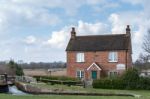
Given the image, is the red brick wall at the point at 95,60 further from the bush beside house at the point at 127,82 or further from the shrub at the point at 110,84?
the shrub at the point at 110,84

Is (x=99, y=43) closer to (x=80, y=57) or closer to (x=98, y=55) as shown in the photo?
(x=98, y=55)

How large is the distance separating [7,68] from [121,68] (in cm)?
2646

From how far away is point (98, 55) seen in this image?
77562mm

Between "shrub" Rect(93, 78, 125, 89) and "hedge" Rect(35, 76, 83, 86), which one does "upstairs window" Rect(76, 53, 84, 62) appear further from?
"shrub" Rect(93, 78, 125, 89)

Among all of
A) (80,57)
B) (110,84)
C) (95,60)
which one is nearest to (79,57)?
(80,57)

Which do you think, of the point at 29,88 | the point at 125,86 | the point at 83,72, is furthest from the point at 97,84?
the point at 83,72

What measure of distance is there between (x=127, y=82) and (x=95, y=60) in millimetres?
17049

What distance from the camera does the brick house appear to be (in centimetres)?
7519

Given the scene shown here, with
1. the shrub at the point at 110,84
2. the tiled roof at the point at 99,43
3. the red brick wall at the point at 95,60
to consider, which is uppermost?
the tiled roof at the point at 99,43

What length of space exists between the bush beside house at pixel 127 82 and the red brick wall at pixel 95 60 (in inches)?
496

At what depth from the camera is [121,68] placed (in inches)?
2953

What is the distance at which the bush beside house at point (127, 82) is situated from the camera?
60.8 meters

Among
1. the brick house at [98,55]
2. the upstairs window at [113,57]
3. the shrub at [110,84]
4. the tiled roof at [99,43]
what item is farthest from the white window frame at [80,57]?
the shrub at [110,84]

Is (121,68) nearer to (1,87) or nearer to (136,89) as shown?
(136,89)
